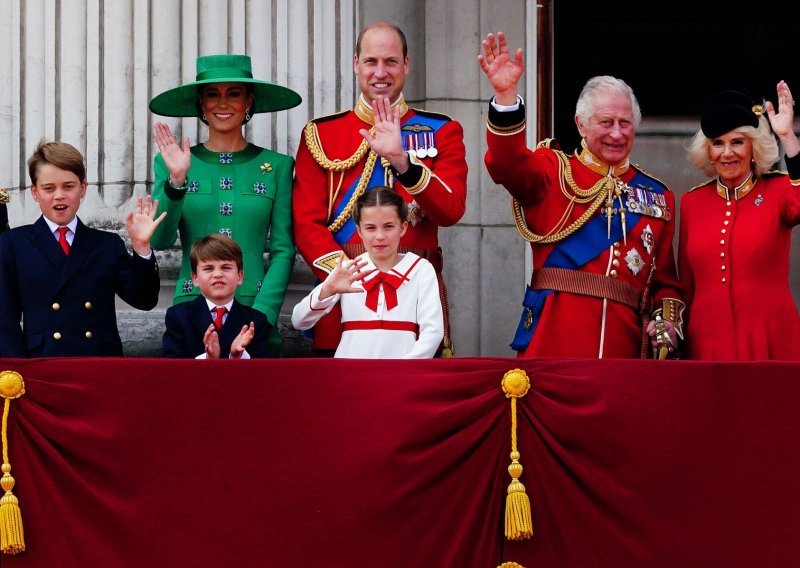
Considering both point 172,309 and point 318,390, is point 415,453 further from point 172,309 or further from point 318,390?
point 172,309

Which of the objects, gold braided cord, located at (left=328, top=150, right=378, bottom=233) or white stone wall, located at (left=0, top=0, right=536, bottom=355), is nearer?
gold braided cord, located at (left=328, top=150, right=378, bottom=233)

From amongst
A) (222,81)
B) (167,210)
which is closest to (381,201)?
(167,210)

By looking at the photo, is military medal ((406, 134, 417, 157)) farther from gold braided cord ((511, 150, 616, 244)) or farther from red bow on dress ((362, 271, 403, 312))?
red bow on dress ((362, 271, 403, 312))

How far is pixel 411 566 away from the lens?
5.49 metres

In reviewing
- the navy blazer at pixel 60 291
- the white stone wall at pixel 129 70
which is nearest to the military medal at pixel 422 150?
the white stone wall at pixel 129 70

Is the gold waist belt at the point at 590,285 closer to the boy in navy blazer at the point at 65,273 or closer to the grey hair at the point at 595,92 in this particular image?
the grey hair at the point at 595,92

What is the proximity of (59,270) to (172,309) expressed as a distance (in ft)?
1.30

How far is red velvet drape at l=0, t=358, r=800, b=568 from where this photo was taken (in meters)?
5.50

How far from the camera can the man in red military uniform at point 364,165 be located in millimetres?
6531

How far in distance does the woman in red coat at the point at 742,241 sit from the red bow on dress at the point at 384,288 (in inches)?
44.0

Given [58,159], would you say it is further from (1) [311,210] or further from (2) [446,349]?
(2) [446,349]

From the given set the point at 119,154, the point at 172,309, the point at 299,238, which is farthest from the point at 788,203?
the point at 119,154

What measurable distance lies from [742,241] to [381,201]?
1.31 metres

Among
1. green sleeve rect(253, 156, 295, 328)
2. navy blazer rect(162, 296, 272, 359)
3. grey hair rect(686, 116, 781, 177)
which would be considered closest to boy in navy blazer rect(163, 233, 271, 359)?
navy blazer rect(162, 296, 272, 359)
